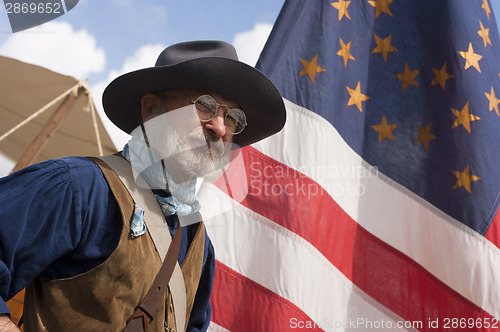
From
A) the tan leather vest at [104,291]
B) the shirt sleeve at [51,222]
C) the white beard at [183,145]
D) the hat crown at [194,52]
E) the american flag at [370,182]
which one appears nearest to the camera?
the shirt sleeve at [51,222]

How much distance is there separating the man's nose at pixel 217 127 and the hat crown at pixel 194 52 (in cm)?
23

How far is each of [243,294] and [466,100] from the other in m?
1.82

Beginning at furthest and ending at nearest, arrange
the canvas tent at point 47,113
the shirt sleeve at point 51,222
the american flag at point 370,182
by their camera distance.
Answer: the canvas tent at point 47,113 < the american flag at point 370,182 < the shirt sleeve at point 51,222

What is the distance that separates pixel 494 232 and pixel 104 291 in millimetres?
2458

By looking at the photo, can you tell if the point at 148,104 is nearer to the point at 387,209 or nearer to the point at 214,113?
the point at 214,113

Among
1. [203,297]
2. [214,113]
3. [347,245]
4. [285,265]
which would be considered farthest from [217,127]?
[347,245]

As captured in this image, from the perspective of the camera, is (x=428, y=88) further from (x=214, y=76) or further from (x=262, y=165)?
(x=214, y=76)

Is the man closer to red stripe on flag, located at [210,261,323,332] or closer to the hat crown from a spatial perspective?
the hat crown

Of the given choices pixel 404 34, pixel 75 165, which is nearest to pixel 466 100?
pixel 404 34

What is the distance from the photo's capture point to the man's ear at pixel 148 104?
2020mm

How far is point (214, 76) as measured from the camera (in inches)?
76.7

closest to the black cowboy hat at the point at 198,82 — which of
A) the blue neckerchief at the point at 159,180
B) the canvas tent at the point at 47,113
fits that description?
the blue neckerchief at the point at 159,180

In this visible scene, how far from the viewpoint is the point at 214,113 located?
1.94 m

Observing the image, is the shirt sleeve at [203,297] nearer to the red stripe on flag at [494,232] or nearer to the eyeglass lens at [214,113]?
the eyeglass lens at [214,113]
